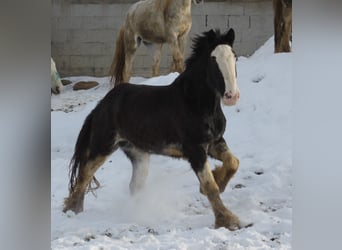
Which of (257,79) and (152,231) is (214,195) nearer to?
(152,231)

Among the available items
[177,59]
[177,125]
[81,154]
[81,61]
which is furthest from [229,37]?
[81,154]

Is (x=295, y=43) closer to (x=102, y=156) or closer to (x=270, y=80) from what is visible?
(x=270, y=80)

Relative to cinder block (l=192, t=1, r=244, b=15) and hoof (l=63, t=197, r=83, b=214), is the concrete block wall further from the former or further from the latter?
hoof (l=63, t=197, r=83, b=214)

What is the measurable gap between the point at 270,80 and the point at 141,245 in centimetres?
66

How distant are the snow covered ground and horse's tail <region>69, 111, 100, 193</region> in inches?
0.7

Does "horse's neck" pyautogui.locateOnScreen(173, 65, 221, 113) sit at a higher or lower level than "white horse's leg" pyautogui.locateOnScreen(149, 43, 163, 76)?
lower

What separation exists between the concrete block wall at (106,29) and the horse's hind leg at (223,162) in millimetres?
287

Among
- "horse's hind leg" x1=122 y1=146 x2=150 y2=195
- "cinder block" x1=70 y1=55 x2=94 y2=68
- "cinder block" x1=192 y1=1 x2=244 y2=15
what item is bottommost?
"horse's hind leg" x1=122 y1=146 x2=150 y2=195

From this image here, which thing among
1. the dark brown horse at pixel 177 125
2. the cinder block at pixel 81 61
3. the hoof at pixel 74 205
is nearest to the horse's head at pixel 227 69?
the dark brown horse at pixel 177 125

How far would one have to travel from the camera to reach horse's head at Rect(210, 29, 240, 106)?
251 cm

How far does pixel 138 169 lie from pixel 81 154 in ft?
0.62

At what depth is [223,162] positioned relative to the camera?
8.32 ft

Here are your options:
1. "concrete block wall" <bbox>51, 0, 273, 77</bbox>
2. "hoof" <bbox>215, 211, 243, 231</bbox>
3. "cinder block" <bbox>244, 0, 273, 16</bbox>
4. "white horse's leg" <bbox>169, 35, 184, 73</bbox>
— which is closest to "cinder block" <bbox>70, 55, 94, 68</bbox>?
Answer: "concrete block wall" <bbox>51, 0, 273, 77</bbox>

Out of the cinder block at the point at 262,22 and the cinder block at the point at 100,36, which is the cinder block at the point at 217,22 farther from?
the cinder block at the point at 100,36
